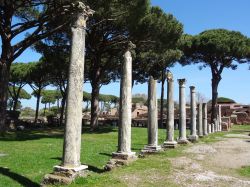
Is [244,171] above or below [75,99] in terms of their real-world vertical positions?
below

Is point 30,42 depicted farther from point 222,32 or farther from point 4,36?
point 222,32

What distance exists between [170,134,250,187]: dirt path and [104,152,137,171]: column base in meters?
1.27

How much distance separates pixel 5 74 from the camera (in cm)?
1905

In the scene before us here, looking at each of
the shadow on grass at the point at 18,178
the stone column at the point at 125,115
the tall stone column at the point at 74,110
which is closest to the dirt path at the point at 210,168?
the stone column at the point at 125,115

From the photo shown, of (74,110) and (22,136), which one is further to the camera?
(22,136)

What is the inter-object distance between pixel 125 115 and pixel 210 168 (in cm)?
285

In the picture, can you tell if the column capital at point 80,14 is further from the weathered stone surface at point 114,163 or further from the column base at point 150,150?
the column base at point 150,150

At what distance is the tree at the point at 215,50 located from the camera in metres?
35.7

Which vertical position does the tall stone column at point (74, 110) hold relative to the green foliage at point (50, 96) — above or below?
below

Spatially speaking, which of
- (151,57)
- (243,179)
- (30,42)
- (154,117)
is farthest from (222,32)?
(243,179)

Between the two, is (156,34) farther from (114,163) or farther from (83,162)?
(114,163)

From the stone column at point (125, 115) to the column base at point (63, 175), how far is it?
2.71 m

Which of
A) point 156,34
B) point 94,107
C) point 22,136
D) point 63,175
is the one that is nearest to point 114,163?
point 63,175

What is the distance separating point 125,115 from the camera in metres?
11.0
